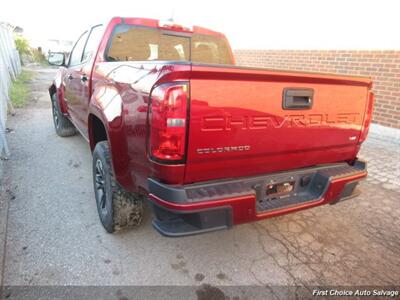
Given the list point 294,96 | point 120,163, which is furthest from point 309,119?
point 120,163

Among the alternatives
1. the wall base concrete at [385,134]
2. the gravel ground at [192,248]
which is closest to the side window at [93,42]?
the gravel ground at [192,248]

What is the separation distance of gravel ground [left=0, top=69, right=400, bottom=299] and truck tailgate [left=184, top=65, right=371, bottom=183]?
2.88 feet

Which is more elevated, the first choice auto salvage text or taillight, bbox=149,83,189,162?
taillight, bbox=149,83,189,162

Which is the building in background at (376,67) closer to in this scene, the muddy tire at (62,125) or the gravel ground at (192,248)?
the gravel ground at (192,248)

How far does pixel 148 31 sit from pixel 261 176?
221cm

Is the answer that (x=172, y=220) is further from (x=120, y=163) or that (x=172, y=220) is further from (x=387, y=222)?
(x=387, y=222)

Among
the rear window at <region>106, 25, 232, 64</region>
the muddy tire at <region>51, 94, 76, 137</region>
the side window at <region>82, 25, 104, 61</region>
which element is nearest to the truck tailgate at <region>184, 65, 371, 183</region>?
the rear window at <region>106, 25, 232, 64</region>

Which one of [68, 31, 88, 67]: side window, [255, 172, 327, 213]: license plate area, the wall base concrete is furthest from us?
the wall base concrete

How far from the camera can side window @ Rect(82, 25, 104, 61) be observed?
3161mm

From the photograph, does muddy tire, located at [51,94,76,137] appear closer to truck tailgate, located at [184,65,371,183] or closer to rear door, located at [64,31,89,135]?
rear door, located at [64,31,89,135]

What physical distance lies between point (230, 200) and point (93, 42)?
268 cm

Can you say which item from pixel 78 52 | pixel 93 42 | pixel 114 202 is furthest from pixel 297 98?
pixel 78 52

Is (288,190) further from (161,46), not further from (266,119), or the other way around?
(161,46)

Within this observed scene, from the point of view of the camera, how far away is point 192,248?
258 centimetres
